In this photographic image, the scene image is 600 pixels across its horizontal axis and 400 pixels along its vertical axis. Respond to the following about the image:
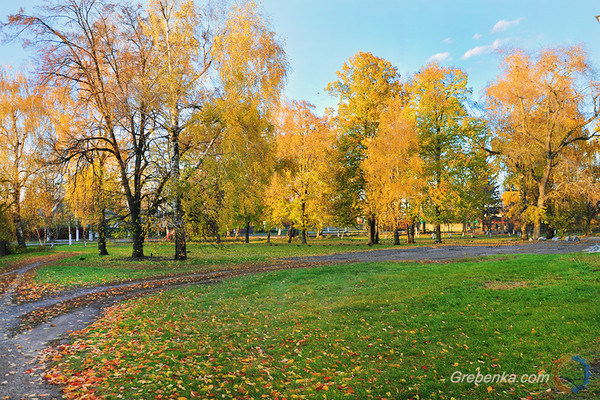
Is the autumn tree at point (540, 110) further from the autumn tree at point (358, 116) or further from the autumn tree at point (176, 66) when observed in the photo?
the autumn tree at point (176, 66)

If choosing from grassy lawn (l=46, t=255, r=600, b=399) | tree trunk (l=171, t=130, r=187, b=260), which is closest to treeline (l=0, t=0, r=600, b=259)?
tree trunk (l=171, t=130, r=187, b=260)

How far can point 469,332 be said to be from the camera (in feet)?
25.5

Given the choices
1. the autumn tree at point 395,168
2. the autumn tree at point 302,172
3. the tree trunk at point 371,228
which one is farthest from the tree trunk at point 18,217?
the tree trunk at point 371,228

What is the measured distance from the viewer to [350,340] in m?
7.90

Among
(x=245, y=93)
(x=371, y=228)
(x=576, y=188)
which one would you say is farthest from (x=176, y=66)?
(x=576, y=188)

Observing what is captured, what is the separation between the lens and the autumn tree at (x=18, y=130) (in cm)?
3200

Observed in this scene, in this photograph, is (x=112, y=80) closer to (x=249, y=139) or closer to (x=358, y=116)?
(x=249, y=139)

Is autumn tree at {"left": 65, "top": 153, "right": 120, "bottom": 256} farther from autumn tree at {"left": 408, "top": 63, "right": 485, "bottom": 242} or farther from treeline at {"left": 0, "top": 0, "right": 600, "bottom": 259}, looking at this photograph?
autumn tree at {"left": 408, "top": 63, "right": 485, "bottom": 242}

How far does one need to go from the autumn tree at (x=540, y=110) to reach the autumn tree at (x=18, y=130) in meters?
43.8

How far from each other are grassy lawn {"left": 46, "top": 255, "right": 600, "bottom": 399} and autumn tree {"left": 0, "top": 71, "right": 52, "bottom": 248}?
96.5ft

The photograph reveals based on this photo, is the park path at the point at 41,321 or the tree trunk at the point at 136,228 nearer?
the park path at the point at 41,321

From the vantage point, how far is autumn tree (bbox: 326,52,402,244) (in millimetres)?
36000

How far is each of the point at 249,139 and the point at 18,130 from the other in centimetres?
2627

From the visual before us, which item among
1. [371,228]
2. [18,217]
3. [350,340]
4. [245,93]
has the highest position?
[245,93]
